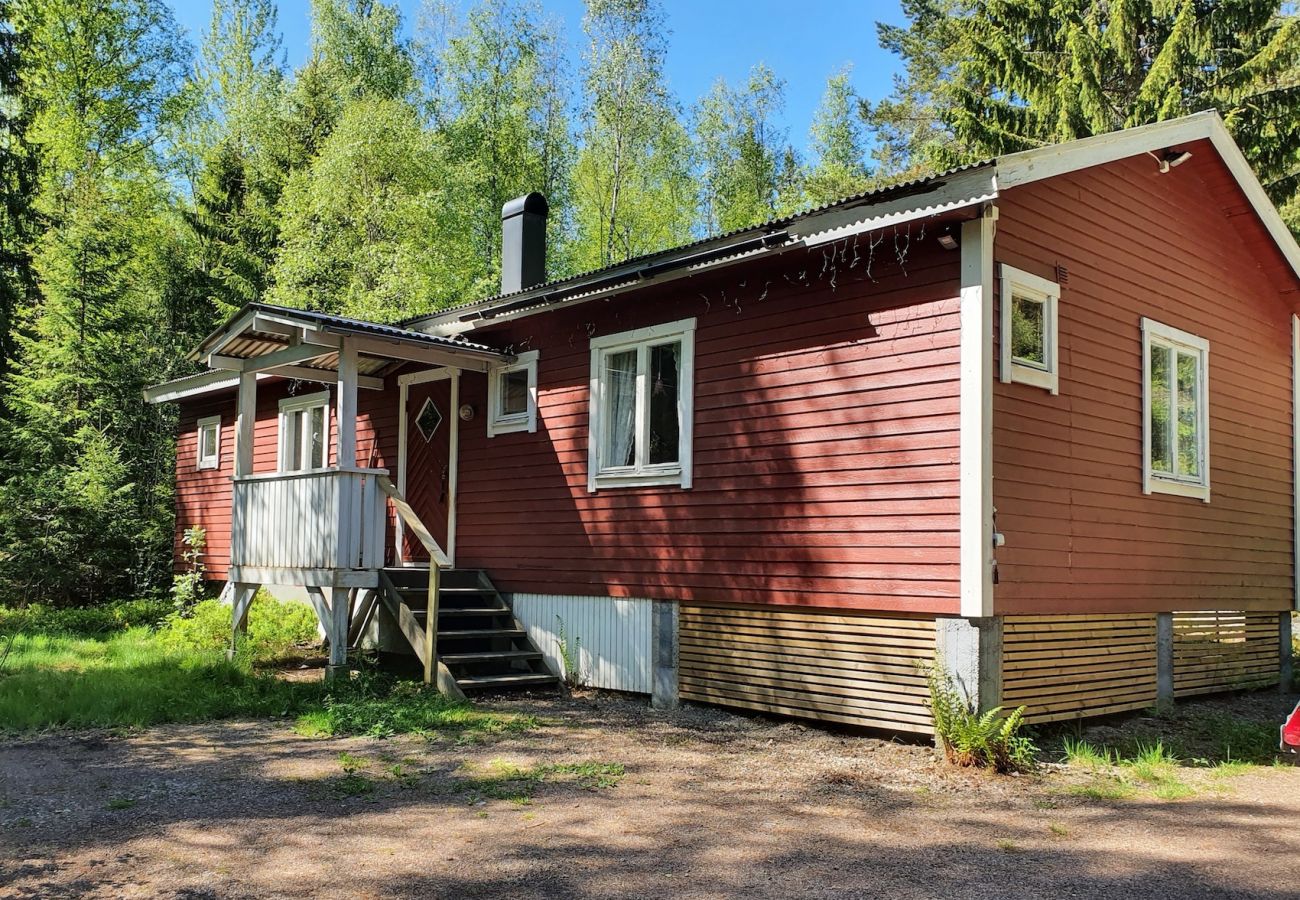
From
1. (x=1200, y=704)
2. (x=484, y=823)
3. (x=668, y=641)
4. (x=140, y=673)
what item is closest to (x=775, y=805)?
(x=484, y=823)

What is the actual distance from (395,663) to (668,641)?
365cm

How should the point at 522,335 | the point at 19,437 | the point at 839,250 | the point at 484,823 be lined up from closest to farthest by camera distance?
the point at 484,823 → the point at 839,250 → the point at 522,335 → the point at 19,437

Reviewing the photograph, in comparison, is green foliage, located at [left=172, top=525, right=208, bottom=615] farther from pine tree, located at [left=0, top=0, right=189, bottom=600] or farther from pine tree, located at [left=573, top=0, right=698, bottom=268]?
pine tree, located at [left=573, top=0, right=698, bottom=268]

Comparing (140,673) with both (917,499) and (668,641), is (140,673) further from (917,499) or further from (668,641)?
(917,499)

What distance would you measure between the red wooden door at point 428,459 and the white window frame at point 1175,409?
7.10m

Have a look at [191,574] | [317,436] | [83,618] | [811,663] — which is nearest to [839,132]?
[317,436]

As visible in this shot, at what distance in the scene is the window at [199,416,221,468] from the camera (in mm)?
16775

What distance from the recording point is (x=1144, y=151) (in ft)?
29.3

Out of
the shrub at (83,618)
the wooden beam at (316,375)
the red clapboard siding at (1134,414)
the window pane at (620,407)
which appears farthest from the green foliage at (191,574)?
the red clapboard siding at (1134,414)

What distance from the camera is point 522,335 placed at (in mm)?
11227

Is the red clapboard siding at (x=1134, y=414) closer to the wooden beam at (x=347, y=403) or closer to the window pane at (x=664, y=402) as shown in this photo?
the window pane at (x=664, y=402)

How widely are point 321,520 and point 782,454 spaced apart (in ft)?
14.7

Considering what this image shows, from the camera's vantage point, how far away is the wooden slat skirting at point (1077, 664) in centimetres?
776

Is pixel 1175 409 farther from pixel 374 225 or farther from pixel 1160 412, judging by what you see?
pixel 374 225
